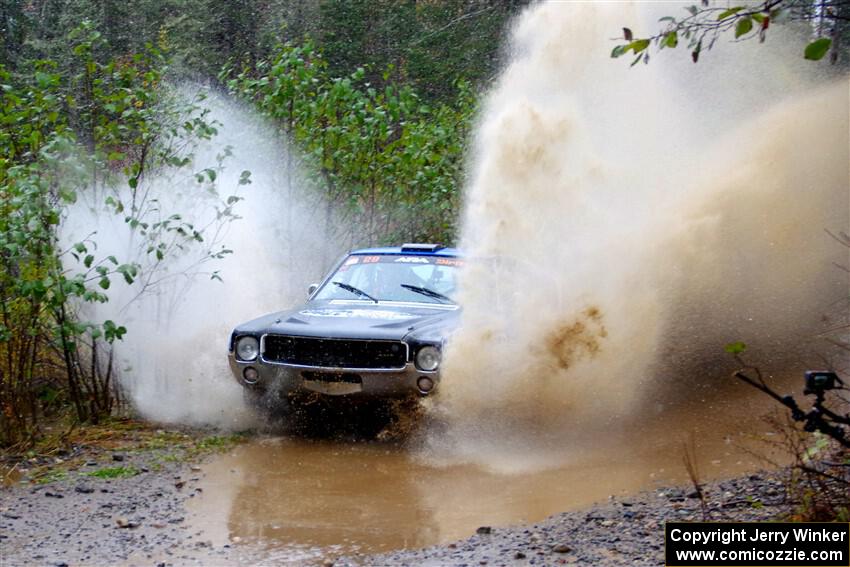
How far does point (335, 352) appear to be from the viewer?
26.1ft

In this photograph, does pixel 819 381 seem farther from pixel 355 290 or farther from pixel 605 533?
pixel 355 290

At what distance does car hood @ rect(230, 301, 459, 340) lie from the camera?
25.9 ft

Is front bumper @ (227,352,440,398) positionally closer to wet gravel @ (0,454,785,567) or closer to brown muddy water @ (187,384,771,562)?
brown muddy water @ (187,384,771,562)

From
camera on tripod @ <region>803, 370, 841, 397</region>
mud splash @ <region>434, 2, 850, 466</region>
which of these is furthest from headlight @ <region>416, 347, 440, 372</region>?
camera on tripod @ <region>803, 370, 841, 397</region>

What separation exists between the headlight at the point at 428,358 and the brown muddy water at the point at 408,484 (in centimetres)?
68

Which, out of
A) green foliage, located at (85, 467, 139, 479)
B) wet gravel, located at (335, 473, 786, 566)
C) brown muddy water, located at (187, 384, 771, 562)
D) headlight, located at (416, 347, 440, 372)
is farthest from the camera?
headlight, located at (416, 347, 440, 372)

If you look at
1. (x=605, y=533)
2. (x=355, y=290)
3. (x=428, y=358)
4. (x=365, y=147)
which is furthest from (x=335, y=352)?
(x=365, y=147)

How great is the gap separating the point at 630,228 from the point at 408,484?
3799 millimetres

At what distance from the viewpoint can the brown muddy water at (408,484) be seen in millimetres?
5840

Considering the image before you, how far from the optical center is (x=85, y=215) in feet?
30.3

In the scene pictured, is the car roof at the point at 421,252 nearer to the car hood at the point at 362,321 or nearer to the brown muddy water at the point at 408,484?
the car hood at the point at 362,321

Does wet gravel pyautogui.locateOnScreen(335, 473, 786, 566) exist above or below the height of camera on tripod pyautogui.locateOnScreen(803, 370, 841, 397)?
below

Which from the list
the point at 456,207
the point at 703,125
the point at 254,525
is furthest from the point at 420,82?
the point at 254,525

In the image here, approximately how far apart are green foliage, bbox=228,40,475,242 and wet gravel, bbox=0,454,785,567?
6.65 meters
